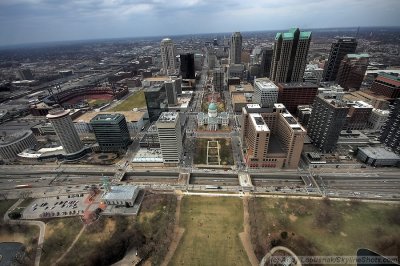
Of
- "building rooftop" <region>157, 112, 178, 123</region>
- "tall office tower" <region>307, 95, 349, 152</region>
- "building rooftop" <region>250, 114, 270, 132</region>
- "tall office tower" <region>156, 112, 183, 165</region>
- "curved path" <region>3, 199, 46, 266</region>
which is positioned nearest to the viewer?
"curved path" <region>3, 199, 46, 266</region>

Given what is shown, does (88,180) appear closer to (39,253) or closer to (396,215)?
(39,253)

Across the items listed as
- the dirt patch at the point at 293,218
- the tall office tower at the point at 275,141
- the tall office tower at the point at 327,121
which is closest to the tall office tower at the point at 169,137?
the tall office tower at the point at 275,141

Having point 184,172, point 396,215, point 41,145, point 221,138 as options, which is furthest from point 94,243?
point 396,215


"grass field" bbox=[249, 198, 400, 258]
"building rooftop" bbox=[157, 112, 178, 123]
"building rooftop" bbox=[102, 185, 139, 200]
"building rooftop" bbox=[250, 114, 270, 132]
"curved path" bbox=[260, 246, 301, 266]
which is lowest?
"grass field" bbox=[249, 198, 400, 258]

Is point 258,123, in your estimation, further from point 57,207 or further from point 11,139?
point 11,139

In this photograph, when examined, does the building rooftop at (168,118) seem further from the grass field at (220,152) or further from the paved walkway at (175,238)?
the paved walkway at (175,238)

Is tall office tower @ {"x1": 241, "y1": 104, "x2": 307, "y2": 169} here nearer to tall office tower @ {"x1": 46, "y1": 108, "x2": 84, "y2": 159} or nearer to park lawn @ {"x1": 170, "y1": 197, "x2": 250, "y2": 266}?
park lawn @ {"x1": 170, "y1": 197, "x2": 250, "y2": 266}

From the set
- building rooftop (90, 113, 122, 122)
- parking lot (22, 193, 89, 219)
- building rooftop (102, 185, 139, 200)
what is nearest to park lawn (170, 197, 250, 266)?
building rooftop (102, 185, 139, 200)
